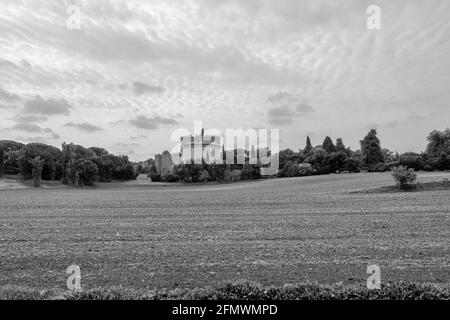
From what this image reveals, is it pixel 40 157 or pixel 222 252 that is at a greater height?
pixel 40 157

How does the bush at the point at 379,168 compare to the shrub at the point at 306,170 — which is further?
the shrub at the point at 306,170

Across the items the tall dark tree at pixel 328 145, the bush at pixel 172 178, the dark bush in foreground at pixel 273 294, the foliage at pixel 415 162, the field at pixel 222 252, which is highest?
the tall dark tree at pixel 328 145

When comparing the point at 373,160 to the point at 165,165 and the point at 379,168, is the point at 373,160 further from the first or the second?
the point at 165,165

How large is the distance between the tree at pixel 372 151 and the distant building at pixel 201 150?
39.3 m

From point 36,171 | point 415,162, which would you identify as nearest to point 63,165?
point 36,171

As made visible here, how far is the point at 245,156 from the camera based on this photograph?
12294 cm

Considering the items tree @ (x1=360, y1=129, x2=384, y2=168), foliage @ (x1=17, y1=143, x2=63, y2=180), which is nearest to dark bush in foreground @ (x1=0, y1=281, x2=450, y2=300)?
tree @ (x1=360, y1=129, x2=384, y2=168)

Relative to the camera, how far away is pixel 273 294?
→ 6684mm

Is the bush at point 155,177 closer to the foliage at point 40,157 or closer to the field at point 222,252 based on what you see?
the foliage at point 40,157

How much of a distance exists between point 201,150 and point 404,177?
70.7 metres

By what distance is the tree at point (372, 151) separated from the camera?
98375mm

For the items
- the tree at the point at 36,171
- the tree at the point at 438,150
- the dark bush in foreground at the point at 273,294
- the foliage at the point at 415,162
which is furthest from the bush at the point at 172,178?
Result: the dark bush in foreground at the point at 273,294
